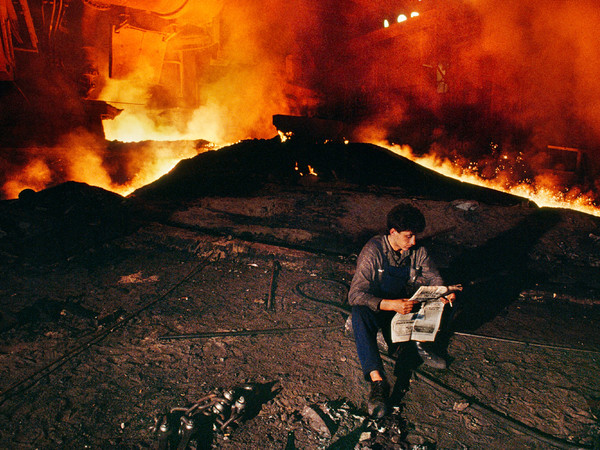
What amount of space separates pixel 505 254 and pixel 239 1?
54.9 ft

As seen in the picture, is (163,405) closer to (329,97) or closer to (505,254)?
(505,254)

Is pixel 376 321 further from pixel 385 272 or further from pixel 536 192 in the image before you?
pixel 536 192

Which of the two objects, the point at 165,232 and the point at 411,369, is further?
the point at 165,232

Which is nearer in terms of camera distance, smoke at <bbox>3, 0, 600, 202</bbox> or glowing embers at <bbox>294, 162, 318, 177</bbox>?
smoke at <bbox>3, 0, 600, 202</bbox>

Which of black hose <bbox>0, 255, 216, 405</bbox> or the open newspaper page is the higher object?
the open newspaper page

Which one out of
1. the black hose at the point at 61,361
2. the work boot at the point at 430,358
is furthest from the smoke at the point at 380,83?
the work boot at the point at 430,358

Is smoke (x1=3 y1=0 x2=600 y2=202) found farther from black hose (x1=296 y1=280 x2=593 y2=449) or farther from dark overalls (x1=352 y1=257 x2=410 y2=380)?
black hose (x1=296 y1=280 x2=593 y2=449)

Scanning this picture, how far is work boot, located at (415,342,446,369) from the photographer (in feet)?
10.6

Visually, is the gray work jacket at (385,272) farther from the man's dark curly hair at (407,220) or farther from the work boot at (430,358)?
the work boot at (430,358)

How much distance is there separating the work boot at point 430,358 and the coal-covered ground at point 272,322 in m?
0.08

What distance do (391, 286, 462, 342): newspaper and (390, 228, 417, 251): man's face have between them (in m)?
0.48

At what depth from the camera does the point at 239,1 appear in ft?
54.8

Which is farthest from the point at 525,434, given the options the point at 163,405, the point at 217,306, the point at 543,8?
the point at 543,8

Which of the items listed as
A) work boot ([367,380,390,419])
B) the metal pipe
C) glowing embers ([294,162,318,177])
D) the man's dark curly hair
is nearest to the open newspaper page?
work boot ([367,380,390,419])
